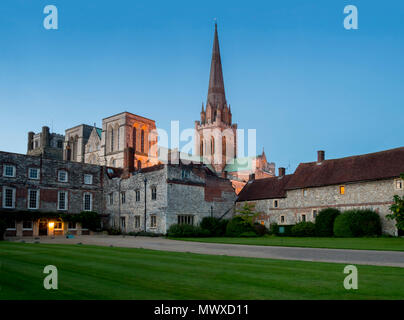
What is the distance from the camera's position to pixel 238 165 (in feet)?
301

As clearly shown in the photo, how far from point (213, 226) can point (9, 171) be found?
21.7m

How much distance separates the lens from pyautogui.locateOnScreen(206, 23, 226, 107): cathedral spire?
96.2m

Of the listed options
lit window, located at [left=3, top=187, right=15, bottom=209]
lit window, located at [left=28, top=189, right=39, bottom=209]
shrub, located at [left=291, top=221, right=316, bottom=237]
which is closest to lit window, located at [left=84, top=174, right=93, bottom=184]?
lit window, located at [left=28, top=189, right=39, bottom=209]

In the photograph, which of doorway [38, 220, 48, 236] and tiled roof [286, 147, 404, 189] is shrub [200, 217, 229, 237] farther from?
doorway [38, 220, 48, 236]

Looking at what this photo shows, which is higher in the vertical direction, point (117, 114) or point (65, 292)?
point (117, 114)

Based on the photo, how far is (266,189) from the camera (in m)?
48.2

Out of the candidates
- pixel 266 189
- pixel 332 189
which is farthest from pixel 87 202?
pixel 332 189

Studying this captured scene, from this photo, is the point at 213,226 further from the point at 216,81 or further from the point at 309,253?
the point at 216,81

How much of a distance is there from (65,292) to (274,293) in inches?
156

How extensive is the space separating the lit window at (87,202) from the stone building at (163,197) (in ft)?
6.02

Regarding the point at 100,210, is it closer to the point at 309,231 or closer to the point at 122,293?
the point at 309,231

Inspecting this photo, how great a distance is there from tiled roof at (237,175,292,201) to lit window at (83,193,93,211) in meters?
18.1

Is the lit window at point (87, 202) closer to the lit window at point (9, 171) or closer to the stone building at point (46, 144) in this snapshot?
the lit window at point (9, 171)
